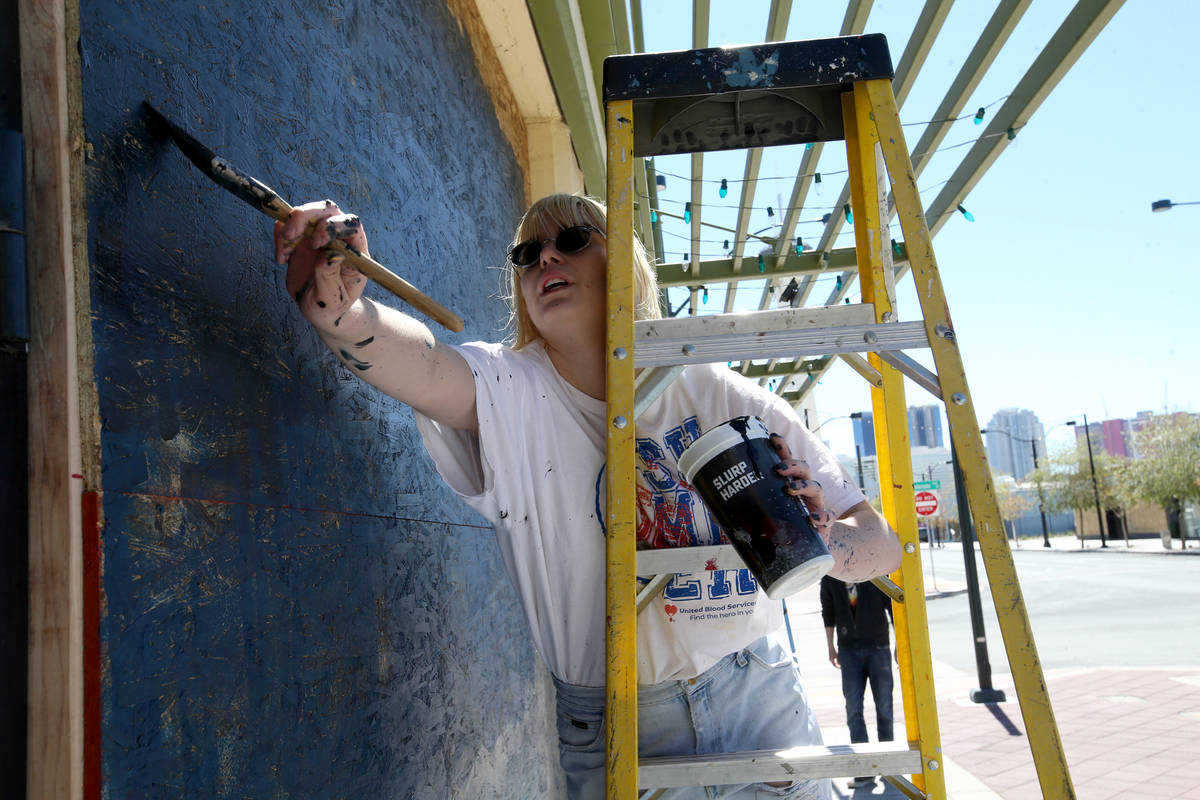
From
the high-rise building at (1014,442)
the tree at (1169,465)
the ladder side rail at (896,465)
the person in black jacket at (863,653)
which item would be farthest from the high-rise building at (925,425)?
the ladder side rail at (896,465)

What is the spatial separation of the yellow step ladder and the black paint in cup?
13 cm

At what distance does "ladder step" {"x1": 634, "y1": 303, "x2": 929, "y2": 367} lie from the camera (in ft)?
4.65

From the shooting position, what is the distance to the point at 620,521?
4.68 feet

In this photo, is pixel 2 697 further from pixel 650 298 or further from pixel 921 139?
pixel 921 139

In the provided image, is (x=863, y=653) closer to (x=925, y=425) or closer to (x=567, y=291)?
(x=567, y=291)

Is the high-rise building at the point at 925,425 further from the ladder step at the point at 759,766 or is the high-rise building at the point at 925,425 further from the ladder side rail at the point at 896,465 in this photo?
the ladder step at the point at 759,766

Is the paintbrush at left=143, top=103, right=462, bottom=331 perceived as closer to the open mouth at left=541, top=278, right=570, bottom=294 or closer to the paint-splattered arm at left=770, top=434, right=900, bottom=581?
the open mouth at left=541, top=278, right=570, bottom=294

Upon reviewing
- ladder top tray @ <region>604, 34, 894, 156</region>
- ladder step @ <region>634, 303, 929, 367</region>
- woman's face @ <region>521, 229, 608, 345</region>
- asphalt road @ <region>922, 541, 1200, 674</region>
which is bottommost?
asphalt road @ <region>922, 541, 1200, 674</region>

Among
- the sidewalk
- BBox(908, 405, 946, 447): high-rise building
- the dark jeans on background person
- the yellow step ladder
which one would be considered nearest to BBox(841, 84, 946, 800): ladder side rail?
the yellow step ladder

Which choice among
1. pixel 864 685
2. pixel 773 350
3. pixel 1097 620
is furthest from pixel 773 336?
pixel 1097 620

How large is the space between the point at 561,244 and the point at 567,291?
130mm

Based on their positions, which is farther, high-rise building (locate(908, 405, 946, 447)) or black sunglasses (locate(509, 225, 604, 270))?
high-rise building (locate(908, 405, 946, 447))

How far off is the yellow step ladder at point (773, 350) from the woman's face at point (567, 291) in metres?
0.30

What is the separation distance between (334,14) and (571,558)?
4.49 feet
